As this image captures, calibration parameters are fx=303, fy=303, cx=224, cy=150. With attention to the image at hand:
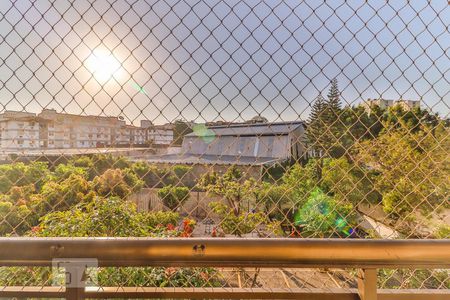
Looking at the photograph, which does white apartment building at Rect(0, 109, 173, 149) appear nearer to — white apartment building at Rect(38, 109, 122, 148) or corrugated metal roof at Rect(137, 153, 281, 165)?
white apartment building at Rect(38, 109, 122, 148)

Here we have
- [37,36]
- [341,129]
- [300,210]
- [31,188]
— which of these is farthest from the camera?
[300,210]

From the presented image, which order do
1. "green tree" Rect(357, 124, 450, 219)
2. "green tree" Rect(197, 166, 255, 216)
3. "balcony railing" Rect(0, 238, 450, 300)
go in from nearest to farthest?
"balcony railing" Rect(0, 238, 450, 300) < "green tree" Rect(357, 124, 450, 219) < "green tree" Rect(197, 166, 255, 216)

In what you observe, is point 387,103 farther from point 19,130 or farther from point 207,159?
point 19,130

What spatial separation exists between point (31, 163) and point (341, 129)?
1.12 metres

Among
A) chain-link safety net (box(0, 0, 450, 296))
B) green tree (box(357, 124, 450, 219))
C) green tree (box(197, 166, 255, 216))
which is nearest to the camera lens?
chain-link safety net (box(0, 0, 450, 296))

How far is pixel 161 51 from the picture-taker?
3.10 feet

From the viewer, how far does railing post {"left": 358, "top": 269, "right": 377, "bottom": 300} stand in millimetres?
738

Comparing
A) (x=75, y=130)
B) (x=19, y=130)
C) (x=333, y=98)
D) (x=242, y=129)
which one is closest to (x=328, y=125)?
(x=333, y=98)

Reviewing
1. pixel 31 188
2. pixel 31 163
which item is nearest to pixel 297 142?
pixel 31 163

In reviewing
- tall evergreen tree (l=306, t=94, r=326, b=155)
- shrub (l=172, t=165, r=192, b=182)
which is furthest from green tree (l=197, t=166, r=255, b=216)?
tall evergreen tree (l=306, t=94, r=326, b=155)

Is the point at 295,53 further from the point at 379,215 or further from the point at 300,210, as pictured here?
the point at 379,215

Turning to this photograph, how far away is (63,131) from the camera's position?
3.23 ft

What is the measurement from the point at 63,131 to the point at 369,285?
0.99 m

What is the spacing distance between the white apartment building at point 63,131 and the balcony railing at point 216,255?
368mm
